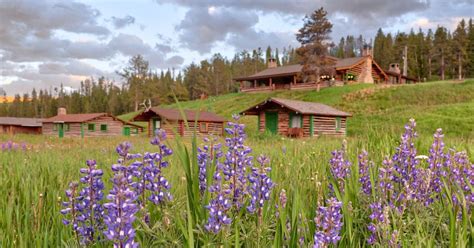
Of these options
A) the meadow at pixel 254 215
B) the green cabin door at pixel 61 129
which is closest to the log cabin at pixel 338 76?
the green cabin door at pixel 61 129

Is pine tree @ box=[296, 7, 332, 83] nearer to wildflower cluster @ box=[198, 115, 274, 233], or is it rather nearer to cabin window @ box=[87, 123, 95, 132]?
cabin window @ box=[87, 123, 95, 132]

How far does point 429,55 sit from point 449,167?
89973 mm

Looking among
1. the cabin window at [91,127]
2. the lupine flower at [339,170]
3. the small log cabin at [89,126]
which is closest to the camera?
the lupine flower at [339,170]

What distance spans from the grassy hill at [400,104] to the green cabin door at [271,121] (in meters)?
1.77

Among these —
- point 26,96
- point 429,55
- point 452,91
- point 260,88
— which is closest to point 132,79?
point 260,88

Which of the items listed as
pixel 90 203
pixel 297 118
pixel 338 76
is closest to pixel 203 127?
pixel 297 118

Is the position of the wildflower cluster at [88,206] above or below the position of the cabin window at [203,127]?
above

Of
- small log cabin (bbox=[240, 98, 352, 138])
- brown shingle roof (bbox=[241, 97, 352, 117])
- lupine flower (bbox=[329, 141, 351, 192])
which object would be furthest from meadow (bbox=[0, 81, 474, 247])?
small log cabin (bbox=[240, 98, 352, 138])

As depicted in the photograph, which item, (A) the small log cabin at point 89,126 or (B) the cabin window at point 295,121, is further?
(A) the small log cabin at point 89,126

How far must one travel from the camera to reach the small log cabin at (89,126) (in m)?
52.1

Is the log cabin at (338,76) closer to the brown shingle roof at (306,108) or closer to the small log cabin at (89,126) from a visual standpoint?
the brown shingle roof at (306,108)

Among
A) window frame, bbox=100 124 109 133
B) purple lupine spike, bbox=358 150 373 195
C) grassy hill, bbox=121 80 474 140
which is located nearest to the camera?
purple lupine spike, bbox=358 150 373 195

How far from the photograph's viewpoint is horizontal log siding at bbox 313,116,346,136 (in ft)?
113

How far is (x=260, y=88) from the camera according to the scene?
2633 inches
